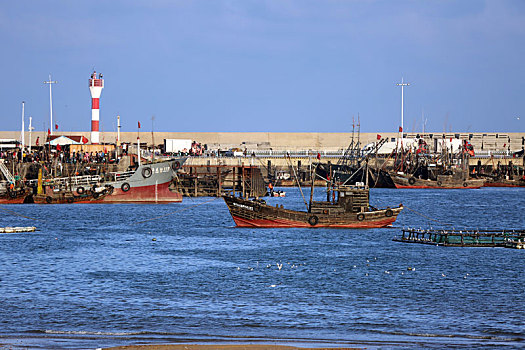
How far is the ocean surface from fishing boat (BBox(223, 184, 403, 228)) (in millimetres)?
1077

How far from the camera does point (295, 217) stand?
61125 millimetres

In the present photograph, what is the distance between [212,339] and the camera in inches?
998

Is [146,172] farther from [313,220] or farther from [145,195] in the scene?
[313,220]

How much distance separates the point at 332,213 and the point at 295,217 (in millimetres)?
3130

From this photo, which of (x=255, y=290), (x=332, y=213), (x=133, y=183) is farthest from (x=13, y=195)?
(x=255, y=290)

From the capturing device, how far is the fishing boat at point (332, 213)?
196 feet

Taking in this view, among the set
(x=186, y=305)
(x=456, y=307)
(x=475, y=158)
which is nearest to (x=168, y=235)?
(x=186, y=305)

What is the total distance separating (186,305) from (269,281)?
7309 mm

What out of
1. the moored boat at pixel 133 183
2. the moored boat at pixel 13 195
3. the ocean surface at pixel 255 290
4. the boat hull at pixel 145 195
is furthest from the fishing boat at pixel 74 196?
the ocean surface at pixel 255 290

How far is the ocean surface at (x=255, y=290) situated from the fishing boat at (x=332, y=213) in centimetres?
108

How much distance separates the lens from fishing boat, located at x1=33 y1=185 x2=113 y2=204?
318 ft

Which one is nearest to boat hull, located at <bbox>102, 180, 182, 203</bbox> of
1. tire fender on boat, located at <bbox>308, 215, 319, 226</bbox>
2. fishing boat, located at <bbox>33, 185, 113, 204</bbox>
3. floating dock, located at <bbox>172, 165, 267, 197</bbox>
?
fishing boat, located at <bbox>33, 185, 113, 204</bbox>

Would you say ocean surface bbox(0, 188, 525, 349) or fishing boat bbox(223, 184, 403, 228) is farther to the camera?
fishing boat bbox(223, 184, 403, 228)

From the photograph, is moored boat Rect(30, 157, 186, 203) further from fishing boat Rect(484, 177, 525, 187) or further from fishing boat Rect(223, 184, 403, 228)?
fishing boat Rect(484, 177, 525, 187)
